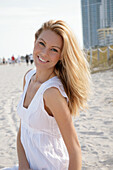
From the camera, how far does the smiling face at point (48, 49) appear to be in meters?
1.46

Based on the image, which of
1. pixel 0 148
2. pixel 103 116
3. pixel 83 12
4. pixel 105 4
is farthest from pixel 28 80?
pixel 83 12

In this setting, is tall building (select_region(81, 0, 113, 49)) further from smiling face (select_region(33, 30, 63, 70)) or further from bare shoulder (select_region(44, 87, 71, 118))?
bare shoulder (select_region(44, 87, 71, 118))

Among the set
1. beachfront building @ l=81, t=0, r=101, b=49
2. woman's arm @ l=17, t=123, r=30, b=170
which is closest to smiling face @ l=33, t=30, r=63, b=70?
woman's arm @ l=17, t=123, r=30, b=170

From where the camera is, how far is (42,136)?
4.89 ft

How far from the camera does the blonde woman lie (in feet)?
4.43

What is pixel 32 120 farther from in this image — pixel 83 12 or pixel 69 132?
pixel 83 12

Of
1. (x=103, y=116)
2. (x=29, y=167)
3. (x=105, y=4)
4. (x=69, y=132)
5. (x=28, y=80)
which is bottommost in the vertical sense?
(x=103, y=116)

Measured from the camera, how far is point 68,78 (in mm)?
1474

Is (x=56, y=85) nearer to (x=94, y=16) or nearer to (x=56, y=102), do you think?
(x=56, y=102)

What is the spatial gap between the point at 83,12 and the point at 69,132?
428 ft

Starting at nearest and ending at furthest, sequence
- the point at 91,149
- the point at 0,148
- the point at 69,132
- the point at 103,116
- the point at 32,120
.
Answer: the point at 69,132 → the point at 32,120 → the point at 91,149 → the point at 0,148 → the point at 103,116

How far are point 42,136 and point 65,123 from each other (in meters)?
0.23

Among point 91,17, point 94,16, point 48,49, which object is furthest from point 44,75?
point 91,17

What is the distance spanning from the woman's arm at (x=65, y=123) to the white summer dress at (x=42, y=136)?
6 cm
